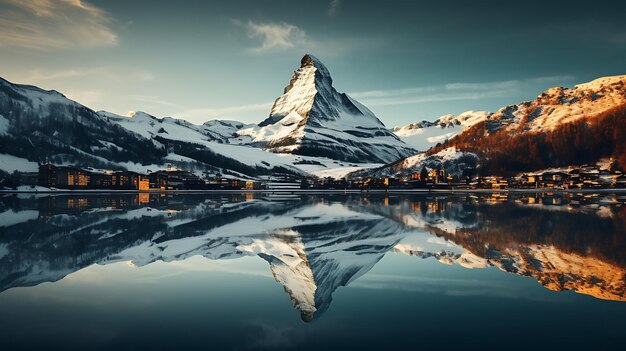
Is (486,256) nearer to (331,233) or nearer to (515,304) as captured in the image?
(515,304)

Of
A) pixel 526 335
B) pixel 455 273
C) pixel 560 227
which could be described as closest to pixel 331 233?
pixel 455 273

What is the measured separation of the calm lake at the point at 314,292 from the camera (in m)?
13.3

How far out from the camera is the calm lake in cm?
1328

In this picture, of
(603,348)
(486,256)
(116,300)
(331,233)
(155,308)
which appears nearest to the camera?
(603,348)

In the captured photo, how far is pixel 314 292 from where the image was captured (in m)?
18.6

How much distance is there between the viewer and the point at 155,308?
53.7ft

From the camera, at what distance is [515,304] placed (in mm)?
16562

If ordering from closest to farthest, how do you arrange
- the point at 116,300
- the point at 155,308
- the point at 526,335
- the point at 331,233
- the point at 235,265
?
1. the point at 526,335
2. the point at 155,308
3. the point at 116,300
4. the point at 235,265
5. the point at 331,233

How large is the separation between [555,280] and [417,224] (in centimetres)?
2711

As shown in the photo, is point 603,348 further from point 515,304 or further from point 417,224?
point 417,224

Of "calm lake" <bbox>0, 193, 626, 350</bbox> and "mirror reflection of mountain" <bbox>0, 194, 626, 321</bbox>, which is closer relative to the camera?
"calm lake" <bbox>0, 193, 626, 350</bbox>

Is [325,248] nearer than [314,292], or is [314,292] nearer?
[314,292]

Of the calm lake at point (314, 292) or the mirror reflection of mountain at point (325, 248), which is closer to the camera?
the calm lake at point (314, 292)

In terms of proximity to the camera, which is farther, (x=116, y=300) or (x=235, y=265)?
(x=235, y=265)
